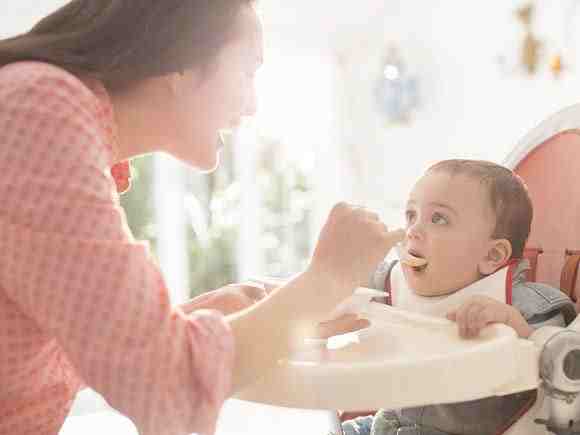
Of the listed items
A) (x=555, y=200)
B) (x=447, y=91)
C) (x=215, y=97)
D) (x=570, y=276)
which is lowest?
(x=570, y=276)

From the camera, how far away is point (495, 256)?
1.17m

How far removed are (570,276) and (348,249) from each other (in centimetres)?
58

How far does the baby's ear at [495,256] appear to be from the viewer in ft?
3.81

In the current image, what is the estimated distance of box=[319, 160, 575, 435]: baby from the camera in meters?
1.07

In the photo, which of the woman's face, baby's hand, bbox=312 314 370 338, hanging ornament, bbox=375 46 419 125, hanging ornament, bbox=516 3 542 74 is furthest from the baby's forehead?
hanging ornament, bbox=375 46 419 125

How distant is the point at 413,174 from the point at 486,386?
7.13 ft

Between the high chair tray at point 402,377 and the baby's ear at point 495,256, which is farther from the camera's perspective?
the baby's ear at point 495,256

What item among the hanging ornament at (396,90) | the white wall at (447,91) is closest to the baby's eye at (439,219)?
the white wall at (447,91)

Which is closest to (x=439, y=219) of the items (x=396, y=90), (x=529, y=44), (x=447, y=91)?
(x=529, y=44)

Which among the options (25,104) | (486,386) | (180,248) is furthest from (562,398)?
(180,248)

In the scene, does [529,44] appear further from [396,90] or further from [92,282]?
[92,282]

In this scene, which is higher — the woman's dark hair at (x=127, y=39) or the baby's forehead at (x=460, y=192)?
the woman's dark hair at (x=127, y=39)

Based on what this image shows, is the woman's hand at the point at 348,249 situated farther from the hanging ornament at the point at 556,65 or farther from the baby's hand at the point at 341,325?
the hanging ornament at the point at 556,65

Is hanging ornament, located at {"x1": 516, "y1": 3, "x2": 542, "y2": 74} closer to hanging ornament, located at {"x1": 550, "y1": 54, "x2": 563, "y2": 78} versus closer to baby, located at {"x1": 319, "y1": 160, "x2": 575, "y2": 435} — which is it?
hanging ornament, located at {"x1": 550, "y1": 54, "x2": 563, "y2": 78}
